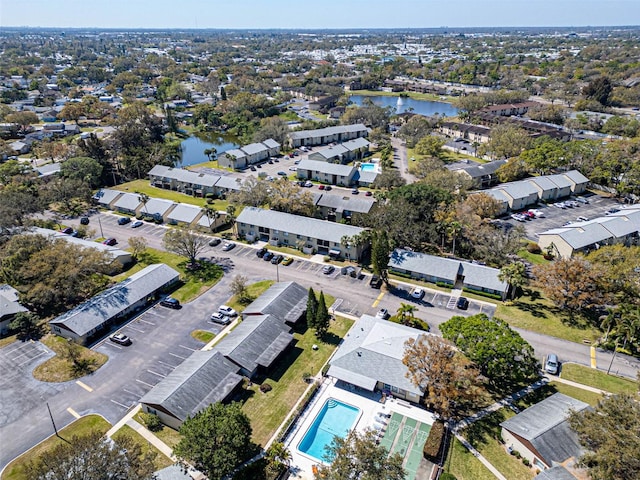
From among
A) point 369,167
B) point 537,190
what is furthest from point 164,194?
point 537,190

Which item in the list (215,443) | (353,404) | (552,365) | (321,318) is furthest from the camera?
(321,318)

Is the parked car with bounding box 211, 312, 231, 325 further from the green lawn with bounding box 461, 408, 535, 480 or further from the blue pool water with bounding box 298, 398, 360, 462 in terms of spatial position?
the green lawn with bounding box 461, 408, 535, 480

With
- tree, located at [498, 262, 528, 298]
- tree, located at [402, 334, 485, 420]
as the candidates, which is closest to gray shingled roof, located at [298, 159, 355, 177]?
tree, located at [498, 262, 528, 298]

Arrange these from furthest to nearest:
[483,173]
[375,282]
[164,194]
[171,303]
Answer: [483,173], [164,194], [375,282], [171,303]

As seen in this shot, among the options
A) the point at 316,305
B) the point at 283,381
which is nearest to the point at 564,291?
the point at 316,305

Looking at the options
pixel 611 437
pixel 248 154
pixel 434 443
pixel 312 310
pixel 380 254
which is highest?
pixel 611 437

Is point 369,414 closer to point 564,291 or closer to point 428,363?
point 428,363

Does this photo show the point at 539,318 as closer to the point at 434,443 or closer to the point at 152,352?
the point at 434,443
